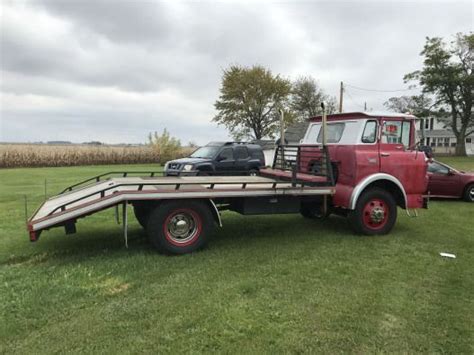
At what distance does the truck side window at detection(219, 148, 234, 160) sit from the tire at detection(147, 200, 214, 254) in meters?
10.3

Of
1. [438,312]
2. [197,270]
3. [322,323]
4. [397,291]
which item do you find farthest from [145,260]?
[438,312]

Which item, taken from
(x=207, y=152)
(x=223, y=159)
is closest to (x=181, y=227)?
(x=223, y=159)

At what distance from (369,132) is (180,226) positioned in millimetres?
3964

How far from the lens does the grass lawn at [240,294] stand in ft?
12.7

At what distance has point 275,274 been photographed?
5617mm

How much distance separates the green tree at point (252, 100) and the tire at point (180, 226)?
44.7 m

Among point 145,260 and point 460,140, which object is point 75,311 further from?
point 460,140

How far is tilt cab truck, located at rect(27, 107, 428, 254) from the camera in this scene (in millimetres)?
6168

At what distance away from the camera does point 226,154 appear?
1686cm

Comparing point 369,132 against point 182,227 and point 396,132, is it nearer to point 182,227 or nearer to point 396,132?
point 396,132

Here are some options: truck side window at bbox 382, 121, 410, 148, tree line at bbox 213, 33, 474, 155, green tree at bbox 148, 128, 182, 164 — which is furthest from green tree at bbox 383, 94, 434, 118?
truck side window at bbox 382, 121, 410, 148

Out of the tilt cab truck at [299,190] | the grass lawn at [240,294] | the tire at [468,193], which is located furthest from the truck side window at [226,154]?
the grass lawn at [240,294]

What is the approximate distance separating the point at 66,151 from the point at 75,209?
35156 millimetres

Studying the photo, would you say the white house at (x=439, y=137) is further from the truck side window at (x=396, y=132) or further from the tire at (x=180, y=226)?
the tire at (x=180, y=226)
